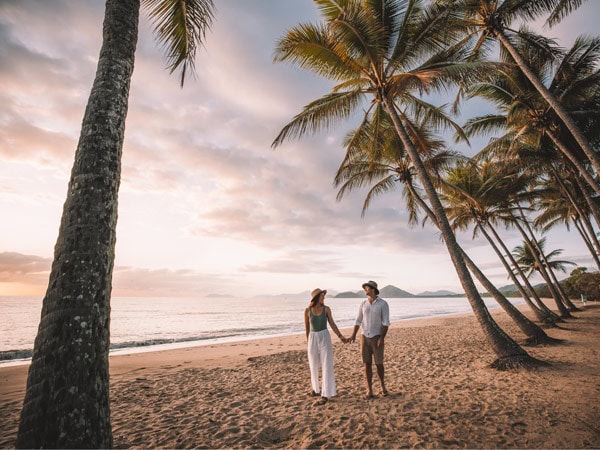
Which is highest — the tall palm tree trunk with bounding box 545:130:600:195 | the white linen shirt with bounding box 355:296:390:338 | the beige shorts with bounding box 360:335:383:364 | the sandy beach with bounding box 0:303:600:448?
the tall palm tree trunk with bounding box 545:130:600:195

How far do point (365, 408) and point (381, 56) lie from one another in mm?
8223

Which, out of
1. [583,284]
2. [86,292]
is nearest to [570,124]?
[86,292]

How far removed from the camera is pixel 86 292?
7.36 feet

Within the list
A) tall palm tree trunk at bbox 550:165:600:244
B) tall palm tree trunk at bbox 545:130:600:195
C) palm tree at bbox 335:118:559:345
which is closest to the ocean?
palm tree at bbox 335:118:559:345

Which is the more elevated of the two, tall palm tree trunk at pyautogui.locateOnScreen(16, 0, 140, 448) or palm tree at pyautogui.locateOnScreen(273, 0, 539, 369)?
palm tree at pyautogui.locateOnScreen(273, 0, 539, 369)

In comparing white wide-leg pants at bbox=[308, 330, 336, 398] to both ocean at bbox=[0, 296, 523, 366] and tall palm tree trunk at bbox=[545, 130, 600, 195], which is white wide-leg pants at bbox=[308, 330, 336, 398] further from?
ocean at bbox=[0, 296, 523, 366]

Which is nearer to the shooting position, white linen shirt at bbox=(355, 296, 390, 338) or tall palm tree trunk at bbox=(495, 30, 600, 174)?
white linen shirt at bbox=(355, 296, 390, 338)

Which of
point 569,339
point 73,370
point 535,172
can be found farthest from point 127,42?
point 535,172

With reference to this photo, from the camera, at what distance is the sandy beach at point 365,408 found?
3.37m

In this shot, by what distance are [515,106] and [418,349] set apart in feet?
30.0

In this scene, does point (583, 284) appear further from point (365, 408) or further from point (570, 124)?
point (365, 408)

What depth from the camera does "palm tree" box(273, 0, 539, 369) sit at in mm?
7047

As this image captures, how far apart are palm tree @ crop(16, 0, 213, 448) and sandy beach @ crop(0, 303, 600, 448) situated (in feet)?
6.33

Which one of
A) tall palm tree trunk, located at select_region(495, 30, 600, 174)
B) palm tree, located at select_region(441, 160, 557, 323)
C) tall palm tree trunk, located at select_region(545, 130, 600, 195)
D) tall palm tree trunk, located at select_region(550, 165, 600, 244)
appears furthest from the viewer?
palm tree, located at select_region(441, 160, 557, 323)
